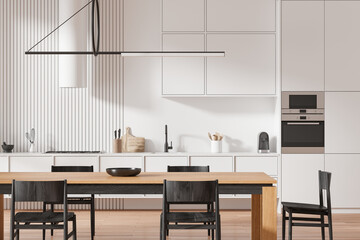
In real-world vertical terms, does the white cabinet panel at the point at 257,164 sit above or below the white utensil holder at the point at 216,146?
below

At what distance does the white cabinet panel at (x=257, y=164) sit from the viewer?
701cm

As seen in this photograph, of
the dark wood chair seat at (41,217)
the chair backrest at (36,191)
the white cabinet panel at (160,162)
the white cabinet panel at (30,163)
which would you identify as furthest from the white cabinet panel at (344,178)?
the chair backrest at (36,191)

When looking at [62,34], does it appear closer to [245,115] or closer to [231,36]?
[231,36]

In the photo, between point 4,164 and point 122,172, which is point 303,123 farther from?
point 4,164

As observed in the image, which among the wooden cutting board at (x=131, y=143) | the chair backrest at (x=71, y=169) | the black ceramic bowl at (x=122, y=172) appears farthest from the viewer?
the wooden cutting board at (x=131, y=143)

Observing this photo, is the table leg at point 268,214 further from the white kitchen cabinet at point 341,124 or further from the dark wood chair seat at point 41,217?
the white kitchen cabinet at point 341,124

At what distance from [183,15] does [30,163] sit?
9.44 ft

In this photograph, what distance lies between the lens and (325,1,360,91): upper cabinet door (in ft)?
22.8

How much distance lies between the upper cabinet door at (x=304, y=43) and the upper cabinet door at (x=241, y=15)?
0.28 metres

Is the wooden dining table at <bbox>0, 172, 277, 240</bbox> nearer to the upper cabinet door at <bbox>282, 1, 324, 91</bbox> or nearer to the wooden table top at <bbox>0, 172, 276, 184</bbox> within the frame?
the wooden table top at <bbox>0, 172, 276, 184</bbox>

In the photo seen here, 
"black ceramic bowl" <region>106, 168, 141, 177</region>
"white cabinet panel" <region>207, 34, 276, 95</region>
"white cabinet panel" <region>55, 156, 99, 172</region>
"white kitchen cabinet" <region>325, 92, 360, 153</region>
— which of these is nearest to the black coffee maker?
"white cabinet panel" <region>207, 34, 276, 95</region>

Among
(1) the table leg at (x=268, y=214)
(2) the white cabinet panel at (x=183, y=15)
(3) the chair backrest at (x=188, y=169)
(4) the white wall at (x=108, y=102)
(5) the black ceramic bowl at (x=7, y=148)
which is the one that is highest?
(2) the white cabinet panel at (x=183, y=15)

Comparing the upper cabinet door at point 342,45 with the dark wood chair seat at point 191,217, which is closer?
the dark wood chair seat at point 191,217

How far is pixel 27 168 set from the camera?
7.03 metres
